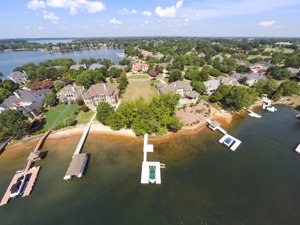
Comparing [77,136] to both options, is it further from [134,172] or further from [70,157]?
[134,172]

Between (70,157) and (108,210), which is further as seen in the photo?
(70,157)

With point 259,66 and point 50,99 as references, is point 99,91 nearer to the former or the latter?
point 50,99

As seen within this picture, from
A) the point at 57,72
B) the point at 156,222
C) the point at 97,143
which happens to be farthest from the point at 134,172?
the point at 57,72

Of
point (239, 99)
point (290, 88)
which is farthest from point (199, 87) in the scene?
point (290, 88)

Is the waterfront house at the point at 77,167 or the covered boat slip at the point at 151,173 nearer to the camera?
the covered boat slip at the point at 151,173

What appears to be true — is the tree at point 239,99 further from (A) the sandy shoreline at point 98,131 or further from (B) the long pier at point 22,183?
(B) the long pier at point 22,183

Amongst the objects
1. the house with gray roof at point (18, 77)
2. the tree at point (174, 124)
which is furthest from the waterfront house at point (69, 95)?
the house with gray roof at point (18, 77)
